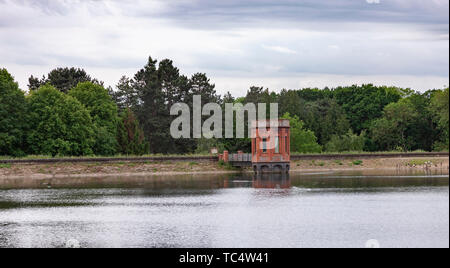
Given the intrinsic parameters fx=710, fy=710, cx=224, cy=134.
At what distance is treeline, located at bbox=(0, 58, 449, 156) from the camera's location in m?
95.6

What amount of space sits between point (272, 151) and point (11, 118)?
34671 mm

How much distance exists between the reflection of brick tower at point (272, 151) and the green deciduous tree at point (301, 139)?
32.8m

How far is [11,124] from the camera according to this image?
307 feet

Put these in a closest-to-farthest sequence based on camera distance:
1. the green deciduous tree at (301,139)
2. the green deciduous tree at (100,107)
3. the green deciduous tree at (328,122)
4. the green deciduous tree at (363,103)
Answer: the green deciduous tree at (100,107), the green deciduous tree at (301,139), the green deciduous tree at (328,122), the green deciduous tree at (363,103)

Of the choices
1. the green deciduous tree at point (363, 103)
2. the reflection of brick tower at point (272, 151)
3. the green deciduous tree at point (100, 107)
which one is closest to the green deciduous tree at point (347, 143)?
the green deciduous tree at point (363, 103)

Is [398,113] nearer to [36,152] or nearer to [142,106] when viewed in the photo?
[142,106]

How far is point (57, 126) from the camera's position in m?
96.1

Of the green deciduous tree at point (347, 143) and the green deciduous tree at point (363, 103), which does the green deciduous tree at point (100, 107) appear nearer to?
the green deciduous tree at point (347, 143)

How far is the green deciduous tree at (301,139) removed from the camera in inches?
4857

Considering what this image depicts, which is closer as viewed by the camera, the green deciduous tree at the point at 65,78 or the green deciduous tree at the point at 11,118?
the green deciduous tree at the point at 11,118

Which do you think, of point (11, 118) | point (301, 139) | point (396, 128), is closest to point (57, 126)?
point (11, 118)

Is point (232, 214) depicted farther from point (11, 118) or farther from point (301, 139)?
point (301, 139)

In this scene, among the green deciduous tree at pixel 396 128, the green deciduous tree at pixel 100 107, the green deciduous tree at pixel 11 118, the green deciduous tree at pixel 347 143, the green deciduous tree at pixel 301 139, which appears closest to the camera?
the green deciduous tree at pixel 11 118
